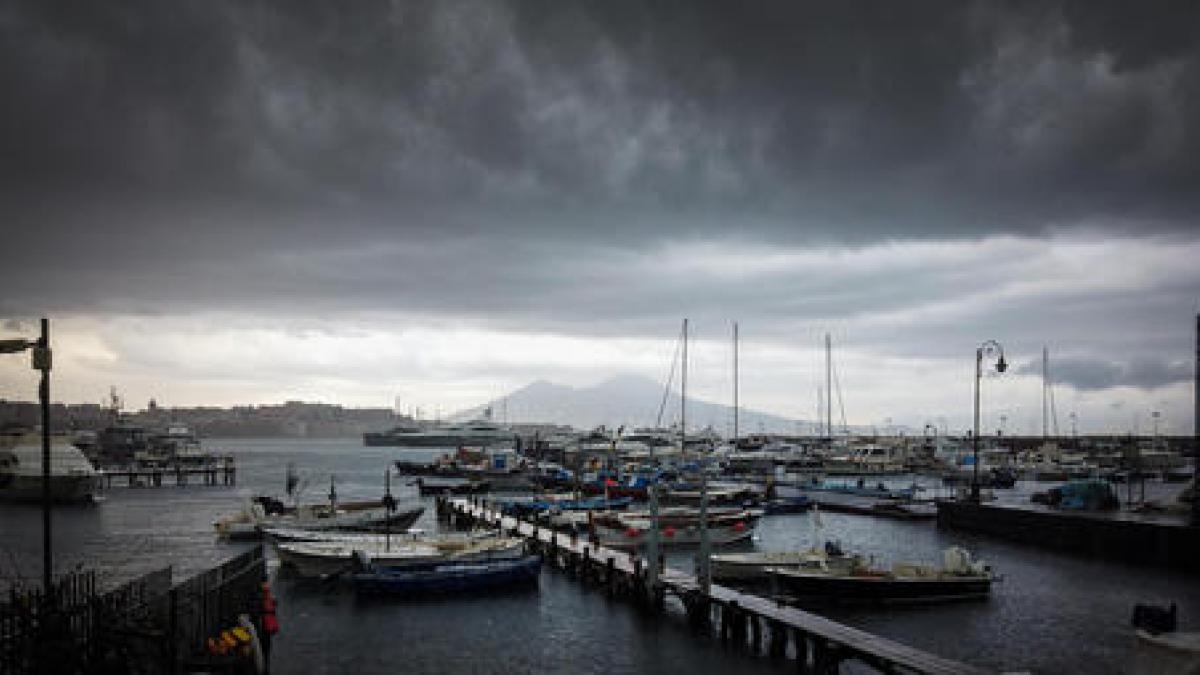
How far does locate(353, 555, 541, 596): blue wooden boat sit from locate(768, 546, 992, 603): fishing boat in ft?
34.2

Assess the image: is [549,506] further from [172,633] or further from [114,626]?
[114,626]

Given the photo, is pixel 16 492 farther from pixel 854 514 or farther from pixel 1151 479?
pixel 1151 479

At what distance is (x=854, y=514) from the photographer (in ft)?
254

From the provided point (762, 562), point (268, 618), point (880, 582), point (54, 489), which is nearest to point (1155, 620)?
point (880, 582)

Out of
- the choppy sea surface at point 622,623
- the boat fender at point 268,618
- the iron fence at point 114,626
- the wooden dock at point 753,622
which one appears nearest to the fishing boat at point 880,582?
the choppy sea surface at point 622,623

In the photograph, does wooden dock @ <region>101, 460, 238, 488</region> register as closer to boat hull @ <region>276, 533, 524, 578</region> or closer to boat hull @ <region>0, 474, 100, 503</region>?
boat hull @ <region>0, 474, 100, 503</region>

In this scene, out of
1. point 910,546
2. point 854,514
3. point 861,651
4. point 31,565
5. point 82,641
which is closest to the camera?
point 82,641

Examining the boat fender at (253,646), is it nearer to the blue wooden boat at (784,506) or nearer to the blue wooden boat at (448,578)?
the blue wooden boat at (448,578)

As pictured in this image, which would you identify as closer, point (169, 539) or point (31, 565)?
point (31, 565)

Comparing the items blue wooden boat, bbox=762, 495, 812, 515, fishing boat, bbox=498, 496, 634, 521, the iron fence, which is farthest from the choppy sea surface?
blue wooden boat, bbox=762, 495, 812, 515

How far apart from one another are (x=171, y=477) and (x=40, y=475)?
1843 inches

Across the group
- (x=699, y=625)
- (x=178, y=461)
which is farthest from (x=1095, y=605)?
(x=178, y=461)

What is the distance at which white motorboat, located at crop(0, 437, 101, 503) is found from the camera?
300ft

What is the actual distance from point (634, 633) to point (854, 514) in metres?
49.5
